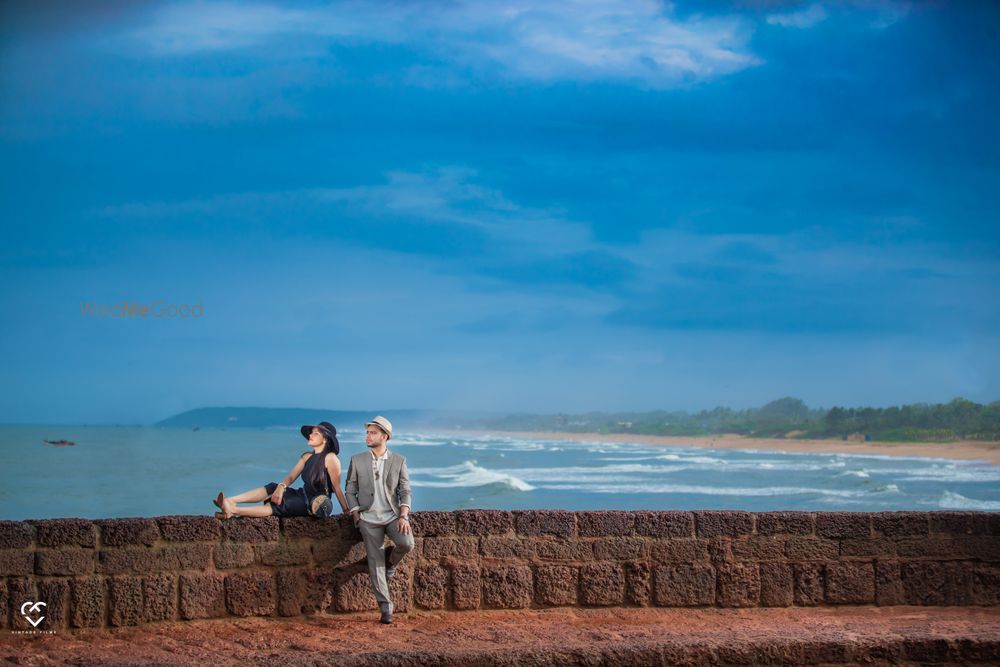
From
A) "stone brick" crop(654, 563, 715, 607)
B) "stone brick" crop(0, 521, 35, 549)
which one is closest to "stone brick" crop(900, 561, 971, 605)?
"stone brick" crop(654, 563, 715, 607)

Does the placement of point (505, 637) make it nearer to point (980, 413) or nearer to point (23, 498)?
point (23, 498)

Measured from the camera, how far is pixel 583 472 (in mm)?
42562

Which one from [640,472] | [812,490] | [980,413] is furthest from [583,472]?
[980,413]

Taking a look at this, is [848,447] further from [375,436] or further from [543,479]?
[375,436]

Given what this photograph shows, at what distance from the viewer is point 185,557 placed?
6516 mm

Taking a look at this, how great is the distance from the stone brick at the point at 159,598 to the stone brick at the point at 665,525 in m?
2.96

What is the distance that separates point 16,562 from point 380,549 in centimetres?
214

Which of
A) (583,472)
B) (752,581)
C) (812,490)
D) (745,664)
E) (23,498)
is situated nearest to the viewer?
(745,664)

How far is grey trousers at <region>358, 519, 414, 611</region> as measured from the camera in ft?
21.1

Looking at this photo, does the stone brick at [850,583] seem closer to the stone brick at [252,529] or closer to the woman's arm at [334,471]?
the woman's arm at [334,471]

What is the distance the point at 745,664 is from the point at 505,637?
141 cm

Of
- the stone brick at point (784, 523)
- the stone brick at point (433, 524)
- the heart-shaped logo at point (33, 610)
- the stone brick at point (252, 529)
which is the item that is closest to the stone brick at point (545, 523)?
the stone brick at point (433, 524)

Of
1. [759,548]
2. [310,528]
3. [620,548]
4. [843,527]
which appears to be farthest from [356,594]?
[843,527]

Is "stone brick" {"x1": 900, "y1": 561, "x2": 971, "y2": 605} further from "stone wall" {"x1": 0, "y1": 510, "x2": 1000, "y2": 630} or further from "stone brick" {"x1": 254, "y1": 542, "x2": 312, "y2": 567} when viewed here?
"stone brick" {"x1": 254, "y1": 542, "x2": 312, "y2": 567}
